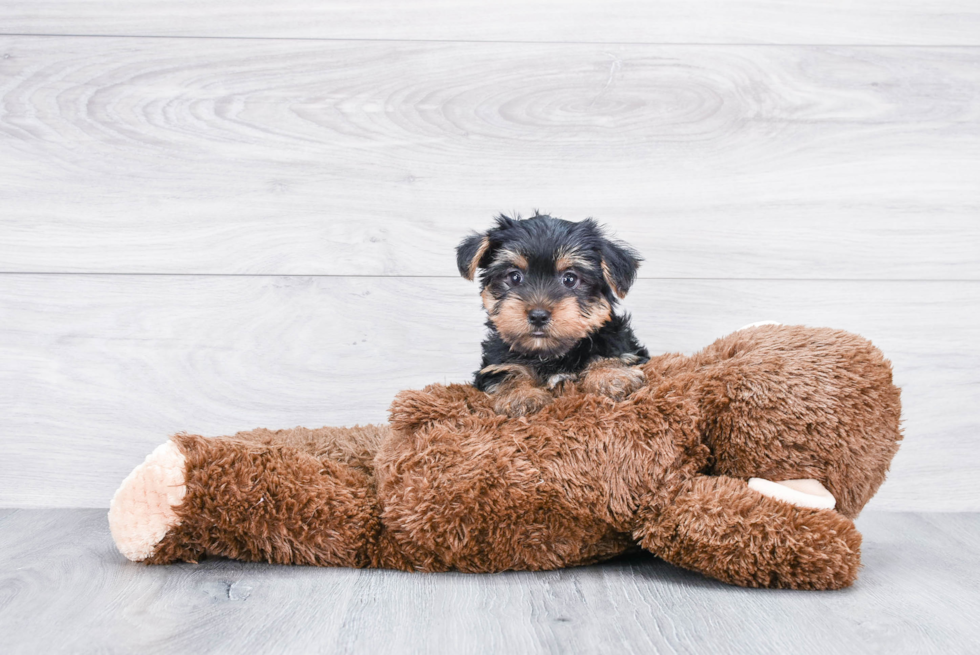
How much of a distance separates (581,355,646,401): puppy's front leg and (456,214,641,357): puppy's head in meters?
0.09

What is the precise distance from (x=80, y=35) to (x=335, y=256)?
108 cm

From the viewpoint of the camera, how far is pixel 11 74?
253 cm

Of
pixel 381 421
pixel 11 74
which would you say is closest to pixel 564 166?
pixel 381 421

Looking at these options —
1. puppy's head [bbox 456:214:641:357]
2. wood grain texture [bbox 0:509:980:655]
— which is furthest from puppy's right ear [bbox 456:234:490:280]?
wood grain texture [bbox 0:509:980:655]

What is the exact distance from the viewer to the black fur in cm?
186

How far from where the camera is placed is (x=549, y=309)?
5.82ft

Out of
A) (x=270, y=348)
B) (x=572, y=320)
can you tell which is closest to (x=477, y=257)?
(x=572, y=320)

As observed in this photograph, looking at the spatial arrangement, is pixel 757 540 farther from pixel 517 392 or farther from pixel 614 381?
pixel 517 392

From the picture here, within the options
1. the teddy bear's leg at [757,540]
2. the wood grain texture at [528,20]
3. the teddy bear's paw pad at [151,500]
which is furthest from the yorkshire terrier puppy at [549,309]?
the wood grain texture at [528,20]

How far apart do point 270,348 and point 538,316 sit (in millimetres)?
1168

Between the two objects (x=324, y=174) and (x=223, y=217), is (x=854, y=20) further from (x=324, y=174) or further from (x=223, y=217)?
(x=223, y=217)

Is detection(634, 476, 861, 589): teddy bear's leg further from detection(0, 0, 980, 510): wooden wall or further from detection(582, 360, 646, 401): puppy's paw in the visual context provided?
detection(0, 0, 980, 510): wooden wall

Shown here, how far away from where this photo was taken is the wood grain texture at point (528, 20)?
2527 millimetres

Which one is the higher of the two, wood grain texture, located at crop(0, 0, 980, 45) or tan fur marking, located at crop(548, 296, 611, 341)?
wood grain texture, located at crop(0, 0, 980, 45)
